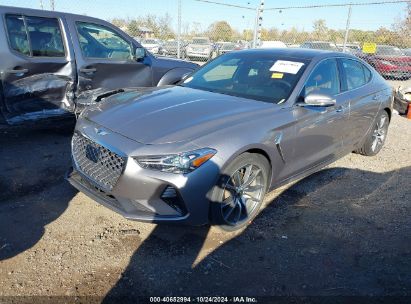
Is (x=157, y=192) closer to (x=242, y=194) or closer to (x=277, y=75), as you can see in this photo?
(x=242, y=194)

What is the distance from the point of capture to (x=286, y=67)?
3967mm

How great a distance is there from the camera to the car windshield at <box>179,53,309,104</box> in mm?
3789

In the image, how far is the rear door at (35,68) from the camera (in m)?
4.69

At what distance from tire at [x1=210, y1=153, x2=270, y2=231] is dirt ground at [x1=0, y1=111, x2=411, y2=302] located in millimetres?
153

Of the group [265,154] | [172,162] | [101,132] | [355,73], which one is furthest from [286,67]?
[101,132]

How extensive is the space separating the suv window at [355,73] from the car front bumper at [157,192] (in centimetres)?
268

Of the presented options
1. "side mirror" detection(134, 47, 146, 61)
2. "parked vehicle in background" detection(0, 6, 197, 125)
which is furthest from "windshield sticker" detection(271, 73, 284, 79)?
"side mirror" detection(134, 47, 146, 61)

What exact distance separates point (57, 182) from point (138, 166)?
1862mm

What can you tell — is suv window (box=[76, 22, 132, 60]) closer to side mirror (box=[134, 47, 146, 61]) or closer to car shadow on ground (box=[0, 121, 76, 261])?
side mirror (box=[134, 47, 146, 61])

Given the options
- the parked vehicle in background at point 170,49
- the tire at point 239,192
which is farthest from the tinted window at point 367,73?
the parked vehicle in background at point 170,49

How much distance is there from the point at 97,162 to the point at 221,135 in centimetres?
108

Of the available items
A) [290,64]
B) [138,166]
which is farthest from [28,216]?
[290,64]

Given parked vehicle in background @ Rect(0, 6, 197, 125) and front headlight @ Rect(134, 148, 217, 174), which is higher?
parked vehicle in background @ Rect(0, 6, 197, 125)

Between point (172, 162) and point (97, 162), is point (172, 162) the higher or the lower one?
the higher one
